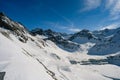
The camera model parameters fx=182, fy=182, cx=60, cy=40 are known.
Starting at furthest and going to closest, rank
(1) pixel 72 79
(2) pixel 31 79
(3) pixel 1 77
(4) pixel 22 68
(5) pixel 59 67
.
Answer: (5) pixel 59 67 → (1) pixel 72 79 → (4) pixel 22 68 → (2) pixel 31 79 → (3) pixel 1 77

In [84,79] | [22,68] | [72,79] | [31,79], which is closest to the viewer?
[31,79]

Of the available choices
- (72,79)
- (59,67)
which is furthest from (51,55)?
(72,79)

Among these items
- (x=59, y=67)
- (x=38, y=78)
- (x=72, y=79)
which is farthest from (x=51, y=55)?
(x=38, y=78)

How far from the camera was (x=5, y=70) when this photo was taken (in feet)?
62.6

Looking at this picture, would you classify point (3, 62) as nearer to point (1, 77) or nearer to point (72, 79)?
point (1, 77)

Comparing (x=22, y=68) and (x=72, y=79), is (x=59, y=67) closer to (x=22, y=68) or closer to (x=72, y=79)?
(x=72, y=79)

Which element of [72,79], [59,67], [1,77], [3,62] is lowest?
[1,77]

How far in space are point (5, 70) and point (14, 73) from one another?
980 millimetres

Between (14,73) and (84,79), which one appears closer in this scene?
(14,73)

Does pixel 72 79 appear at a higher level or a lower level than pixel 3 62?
higher

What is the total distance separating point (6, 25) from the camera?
90562 mm

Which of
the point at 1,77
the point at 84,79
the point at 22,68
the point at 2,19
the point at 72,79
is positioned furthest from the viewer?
the point at 2,19

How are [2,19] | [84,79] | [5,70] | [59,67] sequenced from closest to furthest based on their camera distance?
1. [5,70]
2. [59,67]
3. [84,79]
4. [2,19]

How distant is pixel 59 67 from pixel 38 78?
2197 inches
